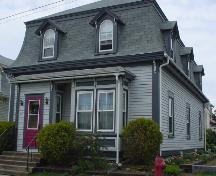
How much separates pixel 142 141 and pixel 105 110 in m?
2.54

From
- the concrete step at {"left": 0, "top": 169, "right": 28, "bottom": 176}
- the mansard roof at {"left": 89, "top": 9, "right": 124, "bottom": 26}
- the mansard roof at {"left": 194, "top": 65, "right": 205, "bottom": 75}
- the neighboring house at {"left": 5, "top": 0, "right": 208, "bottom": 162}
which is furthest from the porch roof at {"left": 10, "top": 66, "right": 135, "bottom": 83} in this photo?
the mansard roof at {"left": 194, "top": 65, "right": 205, "bottom": 75}

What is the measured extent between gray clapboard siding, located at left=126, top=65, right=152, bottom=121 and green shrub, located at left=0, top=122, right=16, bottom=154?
227 inches

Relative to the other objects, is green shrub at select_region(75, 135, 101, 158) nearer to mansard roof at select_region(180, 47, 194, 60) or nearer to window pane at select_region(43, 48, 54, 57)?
window pane at select_region(43, 48, 54, 57)

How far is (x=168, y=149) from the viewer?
17.9 metres

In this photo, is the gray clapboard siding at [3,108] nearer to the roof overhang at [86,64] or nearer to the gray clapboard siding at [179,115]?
the roof overhang at [86,64]

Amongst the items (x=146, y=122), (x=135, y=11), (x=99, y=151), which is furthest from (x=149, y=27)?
(x=99, y=151)

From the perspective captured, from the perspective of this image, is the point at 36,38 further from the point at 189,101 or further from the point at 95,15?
the point at 189,101

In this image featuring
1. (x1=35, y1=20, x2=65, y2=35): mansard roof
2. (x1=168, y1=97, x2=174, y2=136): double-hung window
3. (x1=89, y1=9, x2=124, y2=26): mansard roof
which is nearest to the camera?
(x1=89, y1=9, x2=124, y2=26): mansard roof

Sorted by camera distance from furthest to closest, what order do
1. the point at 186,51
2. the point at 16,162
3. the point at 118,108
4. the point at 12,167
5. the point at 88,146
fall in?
1. the point at 186,51
2. the point at 16,162
3. the point at 118,108
4. the point at 12,167
5. the point at 88,146

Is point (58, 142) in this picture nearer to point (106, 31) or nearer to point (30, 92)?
point (30, 92)

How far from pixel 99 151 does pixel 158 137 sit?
2543 millimetres

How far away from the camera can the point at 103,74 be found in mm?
15672

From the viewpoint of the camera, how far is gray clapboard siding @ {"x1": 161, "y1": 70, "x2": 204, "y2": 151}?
→ 1730 centimetres

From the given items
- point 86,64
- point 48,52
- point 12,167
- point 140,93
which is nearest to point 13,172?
point 12,167
